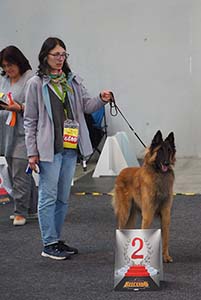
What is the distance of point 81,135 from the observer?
3762 mm

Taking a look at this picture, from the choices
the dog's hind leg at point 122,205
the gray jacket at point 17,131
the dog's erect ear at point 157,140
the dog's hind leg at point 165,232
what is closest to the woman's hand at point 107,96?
the dog's erect ear at point 157,140

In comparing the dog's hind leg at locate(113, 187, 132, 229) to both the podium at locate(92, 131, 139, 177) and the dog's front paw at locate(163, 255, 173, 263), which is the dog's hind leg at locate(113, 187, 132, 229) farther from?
the podium at locate(92, 131, 139, 177)

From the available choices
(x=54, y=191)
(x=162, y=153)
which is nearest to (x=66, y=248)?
(x=54, y=191)

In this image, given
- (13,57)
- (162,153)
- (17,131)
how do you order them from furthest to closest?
Answer: 1. (17,131)
2. (13,57)
3. (162,153)

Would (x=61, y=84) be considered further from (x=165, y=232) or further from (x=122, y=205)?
(x=165, y=232)

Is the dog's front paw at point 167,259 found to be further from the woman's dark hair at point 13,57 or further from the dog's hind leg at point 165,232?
the woman's dark hair at point 13,57

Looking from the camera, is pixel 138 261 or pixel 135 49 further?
pixel 135 49

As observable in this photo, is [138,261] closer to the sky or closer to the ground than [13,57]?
closer to the ground

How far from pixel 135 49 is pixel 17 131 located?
406 cm

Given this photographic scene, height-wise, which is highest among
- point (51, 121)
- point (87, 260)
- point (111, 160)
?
point (51, 121)

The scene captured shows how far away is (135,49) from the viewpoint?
328 inches

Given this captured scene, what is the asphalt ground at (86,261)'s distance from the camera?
312cm

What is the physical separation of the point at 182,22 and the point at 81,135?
4861 mm

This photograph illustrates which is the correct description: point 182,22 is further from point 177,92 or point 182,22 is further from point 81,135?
point 81,135
